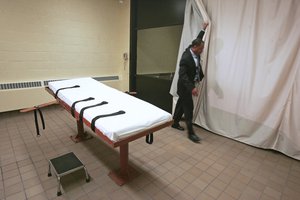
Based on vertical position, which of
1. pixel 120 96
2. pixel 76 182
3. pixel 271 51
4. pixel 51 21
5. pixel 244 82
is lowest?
pixel 76 182

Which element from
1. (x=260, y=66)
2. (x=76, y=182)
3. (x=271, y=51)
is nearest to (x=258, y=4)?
(x=271, y=51)

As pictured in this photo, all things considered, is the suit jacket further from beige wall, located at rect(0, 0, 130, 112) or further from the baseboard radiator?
the baseboard radiator

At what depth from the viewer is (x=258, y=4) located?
7.52 ft

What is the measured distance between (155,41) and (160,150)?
255cm

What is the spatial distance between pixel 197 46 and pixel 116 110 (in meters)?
1.51

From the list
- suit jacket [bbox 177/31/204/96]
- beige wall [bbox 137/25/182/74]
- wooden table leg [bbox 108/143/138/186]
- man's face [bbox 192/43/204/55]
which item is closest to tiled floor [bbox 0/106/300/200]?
wooden table leg [bbox 108/143/138/186]

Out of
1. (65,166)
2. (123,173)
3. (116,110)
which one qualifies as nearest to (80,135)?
(65,166)

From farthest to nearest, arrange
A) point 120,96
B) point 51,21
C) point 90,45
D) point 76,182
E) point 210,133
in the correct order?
point 90,45 → point 51,21 → point 210,133 → point 120,96 → point 76,182

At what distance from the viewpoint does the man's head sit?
2.52 metres

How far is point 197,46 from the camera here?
254cm

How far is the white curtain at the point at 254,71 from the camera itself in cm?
218

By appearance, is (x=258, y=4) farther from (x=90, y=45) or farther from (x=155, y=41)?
(x=90, y=45)

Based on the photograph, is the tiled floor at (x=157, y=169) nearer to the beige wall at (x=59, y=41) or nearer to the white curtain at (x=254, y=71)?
the white curtain at (x=254, y=71)

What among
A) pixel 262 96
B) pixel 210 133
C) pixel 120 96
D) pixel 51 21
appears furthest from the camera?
pixel 51 21
